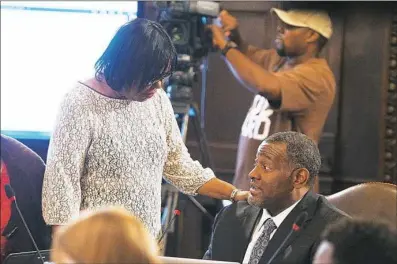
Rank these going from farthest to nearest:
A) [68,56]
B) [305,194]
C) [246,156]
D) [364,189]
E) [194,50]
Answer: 1. [68,56]
2. [194,50]
3. [246,156]
4. [364,189]
5. [305,194]

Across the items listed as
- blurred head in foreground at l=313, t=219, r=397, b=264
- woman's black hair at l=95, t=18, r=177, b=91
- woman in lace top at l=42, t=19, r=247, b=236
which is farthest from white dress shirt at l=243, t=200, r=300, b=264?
blurred head in foreground at l=313, t=219, r=397, b=264

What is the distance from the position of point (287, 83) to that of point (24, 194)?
115 centimetres

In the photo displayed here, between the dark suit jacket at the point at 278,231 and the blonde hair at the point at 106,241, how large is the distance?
A: 866 mm

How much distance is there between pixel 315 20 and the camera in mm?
3363

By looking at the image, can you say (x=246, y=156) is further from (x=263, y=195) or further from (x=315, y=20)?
(x=263, y=195)

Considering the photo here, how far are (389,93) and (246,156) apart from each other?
105 cm

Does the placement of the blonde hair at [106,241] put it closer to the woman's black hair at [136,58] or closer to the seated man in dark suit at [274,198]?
the woman's black hair at [136,58]

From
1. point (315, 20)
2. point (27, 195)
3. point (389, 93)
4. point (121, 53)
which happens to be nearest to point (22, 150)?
point (27, 195)

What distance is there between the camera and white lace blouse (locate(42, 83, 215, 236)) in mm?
2094

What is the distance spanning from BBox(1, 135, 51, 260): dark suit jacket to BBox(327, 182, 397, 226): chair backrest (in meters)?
0.95

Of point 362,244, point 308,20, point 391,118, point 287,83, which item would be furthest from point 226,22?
point 362,244

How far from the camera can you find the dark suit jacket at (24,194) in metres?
2.57

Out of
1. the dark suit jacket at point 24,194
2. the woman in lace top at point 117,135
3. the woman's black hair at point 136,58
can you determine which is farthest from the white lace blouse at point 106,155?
the dark suit jacket at point 24,194

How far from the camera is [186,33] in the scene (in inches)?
135
